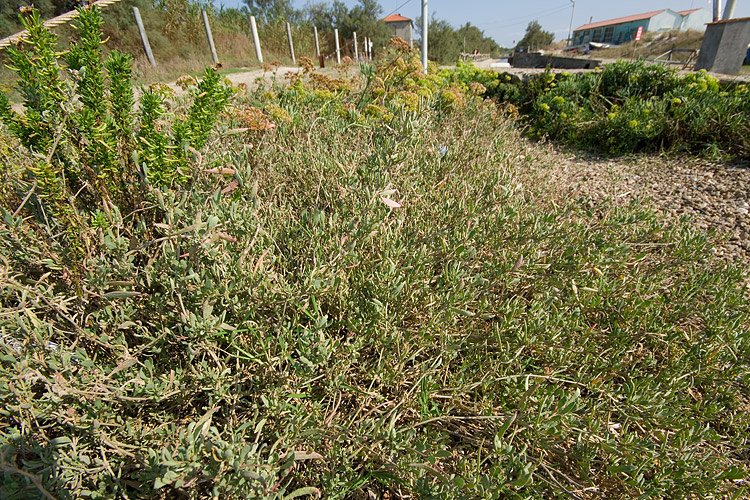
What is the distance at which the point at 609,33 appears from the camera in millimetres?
53594

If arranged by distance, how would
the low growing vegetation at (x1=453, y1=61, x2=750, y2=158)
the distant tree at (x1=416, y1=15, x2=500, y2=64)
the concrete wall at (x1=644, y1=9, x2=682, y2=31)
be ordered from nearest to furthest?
the low growing vegetation at (x1=453, y1=61, x2=750, y2=158), the distant tree at (x1=416, y1=15, x2=500, y2=64), the concrete wall at (x1=644, y1=9, x2=682, y2=31)

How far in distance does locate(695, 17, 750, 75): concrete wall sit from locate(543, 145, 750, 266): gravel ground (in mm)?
3675

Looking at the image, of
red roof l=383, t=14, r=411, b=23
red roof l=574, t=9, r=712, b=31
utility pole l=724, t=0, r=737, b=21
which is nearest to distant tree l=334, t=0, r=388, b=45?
red roof l=383, t=14, r=411, b=23

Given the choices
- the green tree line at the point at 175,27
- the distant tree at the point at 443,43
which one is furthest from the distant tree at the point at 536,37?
the green tree line at the point at 175,27

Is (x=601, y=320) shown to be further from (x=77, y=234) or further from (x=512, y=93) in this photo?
(x=512, y=93)

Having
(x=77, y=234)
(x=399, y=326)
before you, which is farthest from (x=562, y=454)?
(x=77, y=234)

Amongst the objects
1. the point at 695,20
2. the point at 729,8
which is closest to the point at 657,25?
the point at 695,20

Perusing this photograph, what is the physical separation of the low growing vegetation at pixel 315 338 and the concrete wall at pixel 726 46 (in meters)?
6.16

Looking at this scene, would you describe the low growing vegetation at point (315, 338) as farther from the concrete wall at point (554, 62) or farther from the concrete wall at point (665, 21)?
the concrete wall at point (665, 21)

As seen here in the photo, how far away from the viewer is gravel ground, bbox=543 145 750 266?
274 cm

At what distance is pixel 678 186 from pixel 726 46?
4565mm

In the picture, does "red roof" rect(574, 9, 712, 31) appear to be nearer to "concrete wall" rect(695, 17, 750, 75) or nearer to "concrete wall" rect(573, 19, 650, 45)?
"concrete wall" rect(573, 19, 650, 45)

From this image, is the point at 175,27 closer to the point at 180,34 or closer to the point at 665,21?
the point at 180,34

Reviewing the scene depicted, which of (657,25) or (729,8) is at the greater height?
(657,25)
